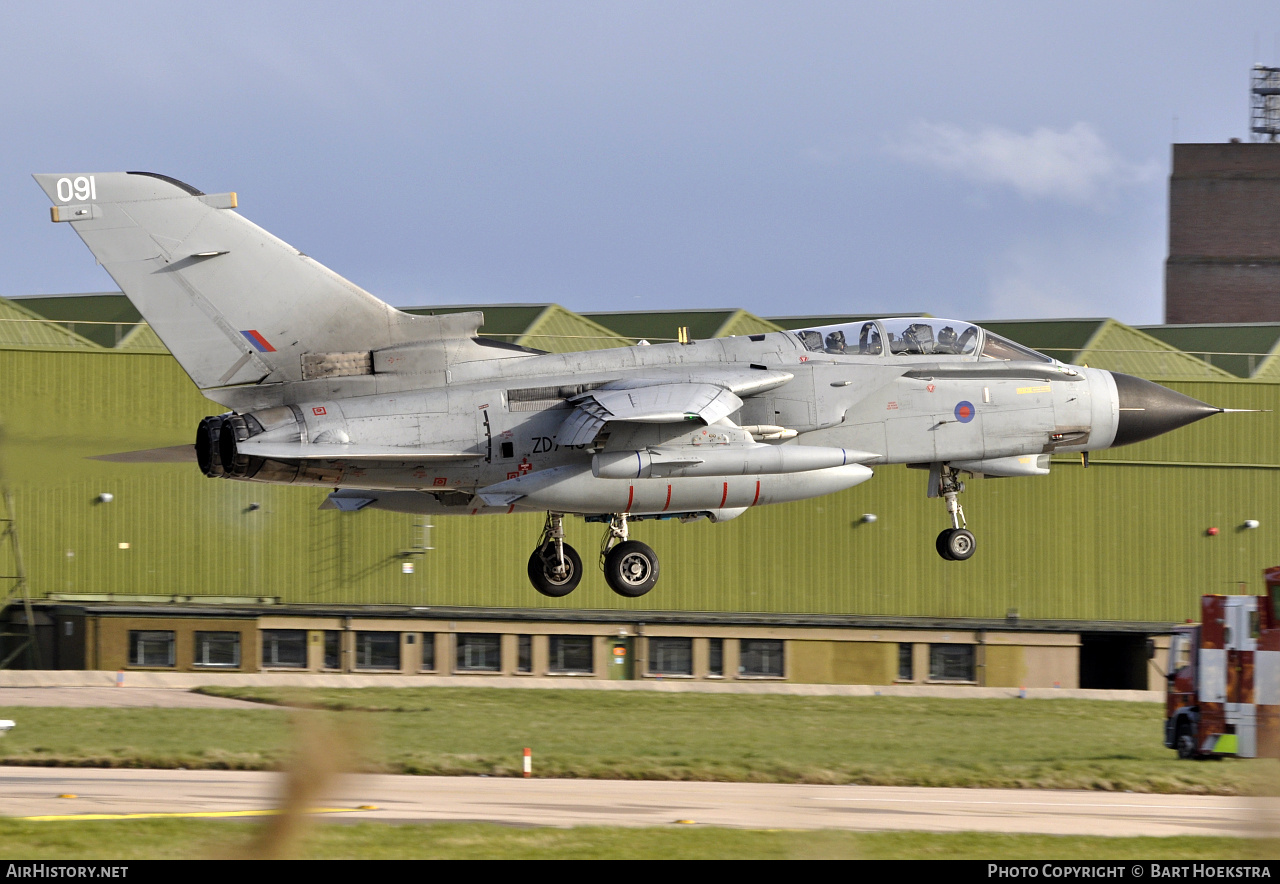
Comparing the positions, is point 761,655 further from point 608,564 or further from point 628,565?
point 608,564

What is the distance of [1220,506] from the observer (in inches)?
1721

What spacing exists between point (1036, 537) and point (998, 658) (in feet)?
13.8

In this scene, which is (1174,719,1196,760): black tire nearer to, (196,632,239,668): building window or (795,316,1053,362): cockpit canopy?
(795,316,1053,362): cockpit canopy

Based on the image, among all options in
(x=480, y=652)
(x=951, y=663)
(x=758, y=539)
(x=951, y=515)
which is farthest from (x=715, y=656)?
(x=951, y=515)

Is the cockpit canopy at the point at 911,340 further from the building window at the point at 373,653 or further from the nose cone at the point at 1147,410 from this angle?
the building window at the point at 373,653

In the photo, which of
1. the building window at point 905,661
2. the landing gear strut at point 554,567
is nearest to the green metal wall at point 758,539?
the building window at point 905,661

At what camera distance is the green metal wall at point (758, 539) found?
3956cm

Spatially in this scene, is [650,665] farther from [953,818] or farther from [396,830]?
[396,830]

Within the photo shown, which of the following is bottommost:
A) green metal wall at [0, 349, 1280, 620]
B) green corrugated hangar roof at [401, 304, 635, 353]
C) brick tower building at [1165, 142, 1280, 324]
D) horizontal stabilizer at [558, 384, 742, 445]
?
green metal wall at [0, 349, 1280, 620]

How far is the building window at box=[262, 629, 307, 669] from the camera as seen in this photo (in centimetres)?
3888

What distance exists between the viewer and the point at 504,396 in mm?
19359

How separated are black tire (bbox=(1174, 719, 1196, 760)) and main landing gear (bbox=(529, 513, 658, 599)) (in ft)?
38.1

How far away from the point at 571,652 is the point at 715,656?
4.16m

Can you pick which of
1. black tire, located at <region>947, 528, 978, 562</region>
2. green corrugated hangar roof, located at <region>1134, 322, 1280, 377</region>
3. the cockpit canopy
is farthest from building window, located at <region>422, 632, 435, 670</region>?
green corrugated hangar roof, located at <region>1134, 322, 1280, 377</region>
